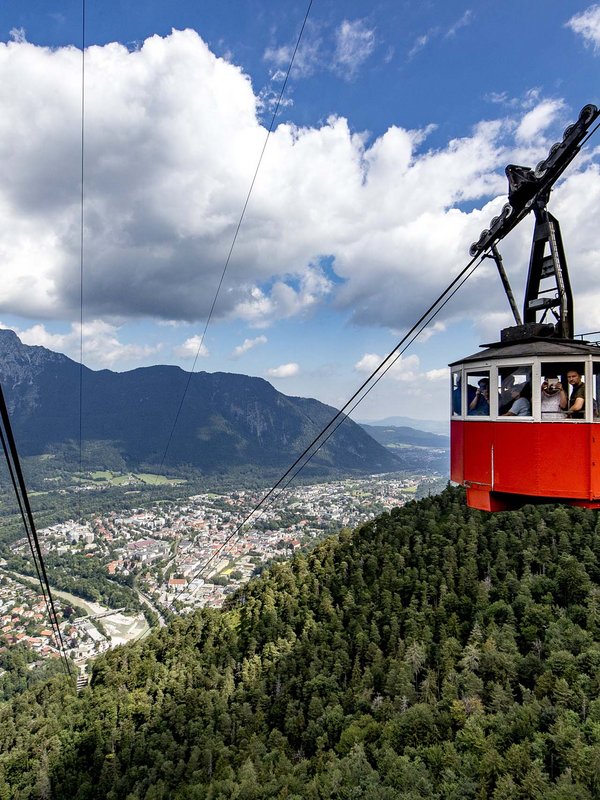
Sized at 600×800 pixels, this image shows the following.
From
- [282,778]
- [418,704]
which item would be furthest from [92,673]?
[418,704]

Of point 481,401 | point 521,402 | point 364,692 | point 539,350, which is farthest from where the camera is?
point 364,692

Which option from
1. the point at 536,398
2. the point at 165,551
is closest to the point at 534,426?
the point at 536,398

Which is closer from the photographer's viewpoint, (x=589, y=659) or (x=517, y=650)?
(x=589, y=659)

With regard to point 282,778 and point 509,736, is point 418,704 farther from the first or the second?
point 282,778

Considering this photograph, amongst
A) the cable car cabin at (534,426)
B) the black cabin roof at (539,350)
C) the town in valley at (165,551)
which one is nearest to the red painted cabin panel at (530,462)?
the cable car cabin at (534,426)

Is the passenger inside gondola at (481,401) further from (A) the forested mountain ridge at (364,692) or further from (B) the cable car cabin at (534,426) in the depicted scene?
(A) the forested mountain ridge at (364,692)

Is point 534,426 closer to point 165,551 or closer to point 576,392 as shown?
point 576,392

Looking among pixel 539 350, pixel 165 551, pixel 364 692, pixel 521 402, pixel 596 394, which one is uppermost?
pixel 539 350
